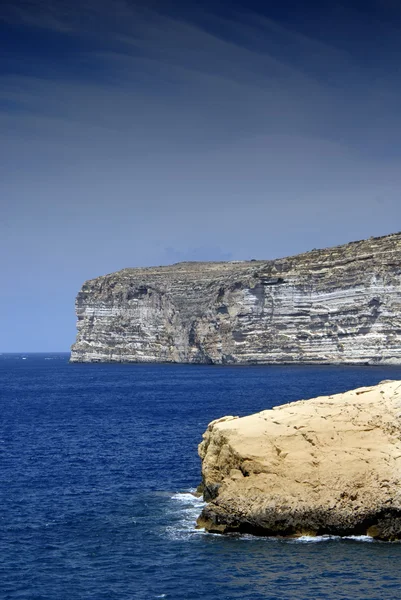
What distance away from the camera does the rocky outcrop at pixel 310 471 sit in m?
26.8

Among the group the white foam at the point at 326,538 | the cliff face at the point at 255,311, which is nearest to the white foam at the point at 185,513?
the white foam at the point at 326,538

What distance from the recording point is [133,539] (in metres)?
28.0

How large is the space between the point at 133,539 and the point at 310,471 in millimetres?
6181

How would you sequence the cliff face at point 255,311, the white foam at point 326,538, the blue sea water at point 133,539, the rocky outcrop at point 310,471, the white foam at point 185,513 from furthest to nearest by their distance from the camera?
the cliff face at point 255,311 < the white foam at point 185,513 < the rocky outcrop at point 310,471 < the white foam at point 326,538 < the blue sea water at point 133,539

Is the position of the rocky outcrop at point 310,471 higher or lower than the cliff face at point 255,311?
lower

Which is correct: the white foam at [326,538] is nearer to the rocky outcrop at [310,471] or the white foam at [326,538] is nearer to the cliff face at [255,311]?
the rocky outcrop at [310,471]

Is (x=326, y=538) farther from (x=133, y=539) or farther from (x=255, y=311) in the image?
(x=255, y=311)

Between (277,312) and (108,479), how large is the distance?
90653 mm

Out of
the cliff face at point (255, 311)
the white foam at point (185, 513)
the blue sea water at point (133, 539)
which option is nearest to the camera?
the blue sea water at point (133, 539)

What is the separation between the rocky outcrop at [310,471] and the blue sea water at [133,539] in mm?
702

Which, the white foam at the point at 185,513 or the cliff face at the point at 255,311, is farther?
the cliff face at the point at 255,311

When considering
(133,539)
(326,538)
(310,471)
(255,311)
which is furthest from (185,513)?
(255,311)

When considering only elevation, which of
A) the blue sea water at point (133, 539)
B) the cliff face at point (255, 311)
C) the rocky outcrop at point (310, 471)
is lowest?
the blue sea water at point (133, 539)

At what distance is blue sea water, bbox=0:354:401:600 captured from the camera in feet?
76.5
